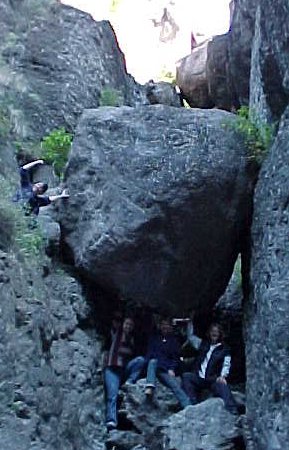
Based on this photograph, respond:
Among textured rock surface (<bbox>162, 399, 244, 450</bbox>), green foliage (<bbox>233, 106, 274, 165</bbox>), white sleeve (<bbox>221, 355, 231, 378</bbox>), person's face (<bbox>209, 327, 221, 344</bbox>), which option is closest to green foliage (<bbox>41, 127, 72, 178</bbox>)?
green foliage (<bbox>233, 106, 274, 165</bbox>)

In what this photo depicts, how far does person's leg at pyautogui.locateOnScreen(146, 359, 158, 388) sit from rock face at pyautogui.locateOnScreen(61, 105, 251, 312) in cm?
111

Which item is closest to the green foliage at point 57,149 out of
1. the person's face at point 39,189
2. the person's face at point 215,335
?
the person's face at point 39,189

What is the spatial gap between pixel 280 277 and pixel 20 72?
8.75 meters

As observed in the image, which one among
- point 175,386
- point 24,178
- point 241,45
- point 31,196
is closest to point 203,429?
point 175,386

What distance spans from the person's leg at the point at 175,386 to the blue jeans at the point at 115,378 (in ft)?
1.04

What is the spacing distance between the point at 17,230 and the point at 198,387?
127 inches

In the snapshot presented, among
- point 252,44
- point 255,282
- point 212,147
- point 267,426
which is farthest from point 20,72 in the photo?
point 267,426

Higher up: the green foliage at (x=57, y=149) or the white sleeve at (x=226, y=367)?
the green foliage at (x=57, y=149)

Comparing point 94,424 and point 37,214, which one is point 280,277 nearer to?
point 94,424

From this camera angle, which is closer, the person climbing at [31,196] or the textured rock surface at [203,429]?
the textured rock surface at [203,429]

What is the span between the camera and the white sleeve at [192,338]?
12.3 meters

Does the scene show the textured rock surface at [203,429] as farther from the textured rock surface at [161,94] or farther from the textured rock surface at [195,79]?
the textured rock surface at [195,79]

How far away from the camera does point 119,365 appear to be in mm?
11992

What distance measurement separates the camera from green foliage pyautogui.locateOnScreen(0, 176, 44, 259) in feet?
37.4
